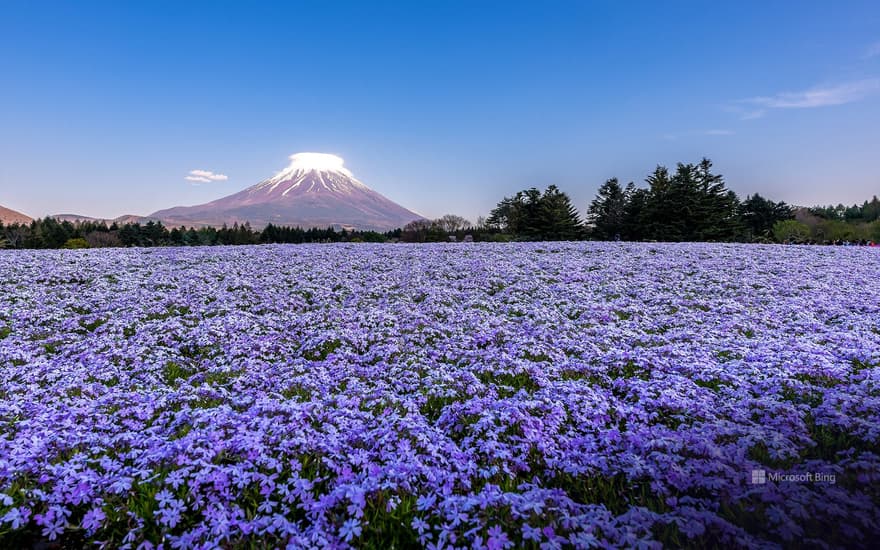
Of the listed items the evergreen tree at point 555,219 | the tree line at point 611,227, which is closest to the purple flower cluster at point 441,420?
the tree line at point 611,227

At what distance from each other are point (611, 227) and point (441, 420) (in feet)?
211

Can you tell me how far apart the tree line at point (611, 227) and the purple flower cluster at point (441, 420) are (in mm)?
34338

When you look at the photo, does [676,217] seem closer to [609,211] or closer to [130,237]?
[609,211]

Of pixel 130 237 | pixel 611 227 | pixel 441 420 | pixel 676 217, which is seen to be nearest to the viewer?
pixel 441 420

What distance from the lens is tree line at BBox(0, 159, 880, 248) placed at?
151ft

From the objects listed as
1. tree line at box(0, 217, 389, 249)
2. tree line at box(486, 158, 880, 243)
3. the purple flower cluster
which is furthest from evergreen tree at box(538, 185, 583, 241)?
the purple flower cluster

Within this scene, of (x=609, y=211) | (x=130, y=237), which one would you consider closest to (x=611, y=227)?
(x=609, y=211)

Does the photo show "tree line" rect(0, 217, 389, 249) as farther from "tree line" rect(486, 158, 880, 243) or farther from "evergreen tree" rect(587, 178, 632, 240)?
"evergreen tree" rect(587, 178, 632, 240)

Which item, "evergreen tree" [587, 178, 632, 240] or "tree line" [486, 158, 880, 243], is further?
"evergreen tree" [587, 178, 632, 240]

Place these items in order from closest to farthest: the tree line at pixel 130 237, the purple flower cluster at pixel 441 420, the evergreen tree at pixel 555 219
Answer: the purple flower cluster at pixel 441 420
the tree line at pixel 130 237
the evergreen tree at pixel 555 219

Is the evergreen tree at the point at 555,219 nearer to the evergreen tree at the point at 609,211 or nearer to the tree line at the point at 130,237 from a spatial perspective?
the evergreen tree at the point at 609,211

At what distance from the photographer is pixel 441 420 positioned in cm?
529

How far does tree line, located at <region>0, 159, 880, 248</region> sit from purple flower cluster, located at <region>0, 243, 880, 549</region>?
113ft

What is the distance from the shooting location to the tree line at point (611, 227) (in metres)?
46.2
